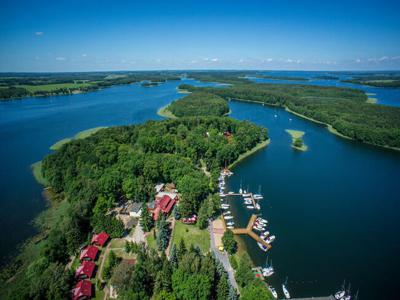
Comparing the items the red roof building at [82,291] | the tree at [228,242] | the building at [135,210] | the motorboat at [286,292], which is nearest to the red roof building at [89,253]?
the red roof building at [82,291]

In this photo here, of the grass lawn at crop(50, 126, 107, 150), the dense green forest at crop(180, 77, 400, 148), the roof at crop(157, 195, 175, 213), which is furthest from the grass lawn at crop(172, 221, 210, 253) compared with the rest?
the dense green forest at crop(180, 77, 400, 148)

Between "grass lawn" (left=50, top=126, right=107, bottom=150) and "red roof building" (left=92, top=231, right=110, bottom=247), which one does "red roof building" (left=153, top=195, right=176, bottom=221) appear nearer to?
"red roof building" (left=92, top=231, right=110, bottom=247)

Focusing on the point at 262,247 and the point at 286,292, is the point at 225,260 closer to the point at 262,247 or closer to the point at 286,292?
the point at 262,247

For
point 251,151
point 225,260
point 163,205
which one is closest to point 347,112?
point 251,151

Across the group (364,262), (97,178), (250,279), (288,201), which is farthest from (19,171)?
(364,262)

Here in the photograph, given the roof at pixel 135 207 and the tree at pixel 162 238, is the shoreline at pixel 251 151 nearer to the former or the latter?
the roof at pixel 135 207
